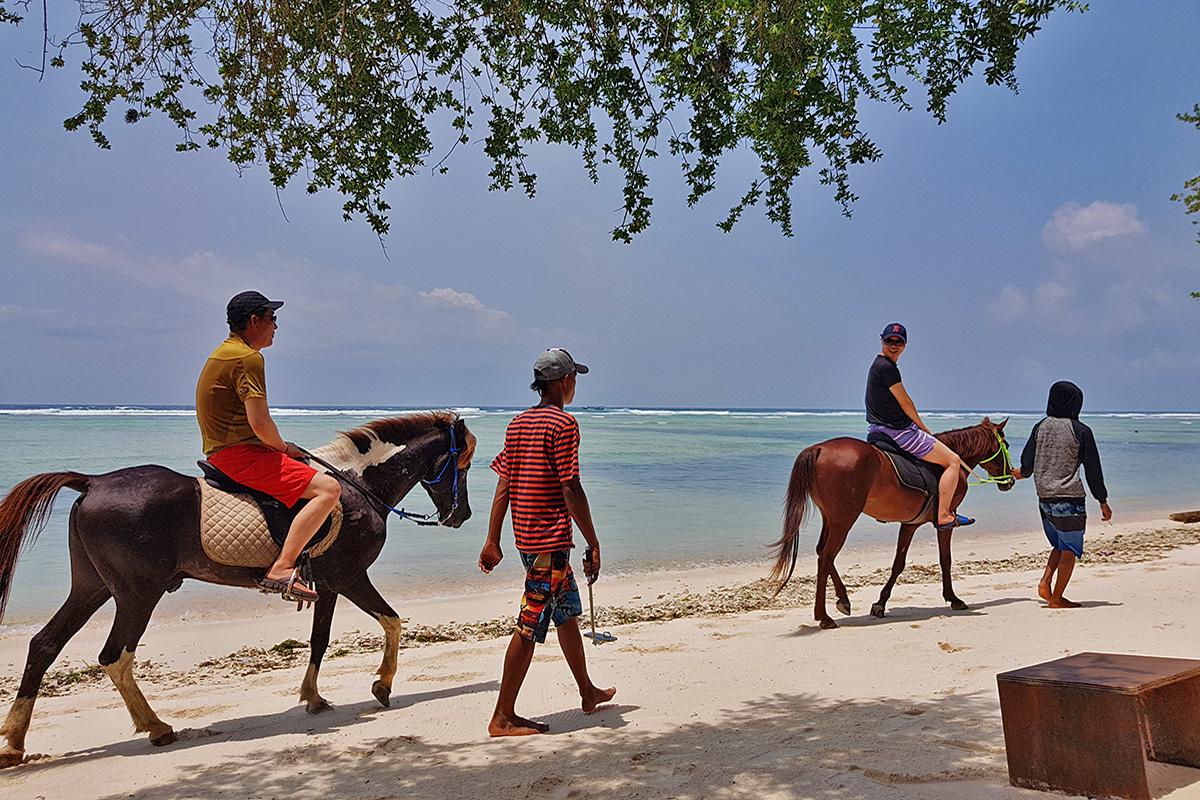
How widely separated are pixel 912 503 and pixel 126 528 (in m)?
6.88

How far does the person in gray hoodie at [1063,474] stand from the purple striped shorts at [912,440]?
0.94 m

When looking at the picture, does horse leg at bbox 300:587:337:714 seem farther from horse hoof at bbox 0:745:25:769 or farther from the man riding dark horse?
horse hoof at bbox 0:745:25:769

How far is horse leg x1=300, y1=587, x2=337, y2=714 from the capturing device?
5.48 m

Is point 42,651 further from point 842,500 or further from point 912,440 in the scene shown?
→ point 912,440

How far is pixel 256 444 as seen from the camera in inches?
195

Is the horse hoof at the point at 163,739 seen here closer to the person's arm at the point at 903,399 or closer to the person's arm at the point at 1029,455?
the person's arm at the point at 903,399

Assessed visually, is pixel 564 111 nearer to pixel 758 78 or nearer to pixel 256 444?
pixel 758 78

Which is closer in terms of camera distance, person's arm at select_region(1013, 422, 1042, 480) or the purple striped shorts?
person's arm at select_region(1013, 422, 1042, 480)

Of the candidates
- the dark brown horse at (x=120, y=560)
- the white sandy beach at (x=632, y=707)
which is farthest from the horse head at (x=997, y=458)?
the dark brown horse at (x=120, y=560)

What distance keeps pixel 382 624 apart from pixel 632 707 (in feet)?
6.08

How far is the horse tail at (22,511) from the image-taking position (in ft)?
15.6

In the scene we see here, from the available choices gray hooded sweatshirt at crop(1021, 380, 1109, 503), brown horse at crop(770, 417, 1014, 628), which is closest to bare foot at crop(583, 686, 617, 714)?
brown horse at crop(770, 417, 1014, 628)

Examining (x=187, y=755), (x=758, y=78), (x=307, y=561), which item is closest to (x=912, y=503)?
(x=758, y=78)

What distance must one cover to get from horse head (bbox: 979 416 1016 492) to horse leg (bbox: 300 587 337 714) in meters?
6.90
